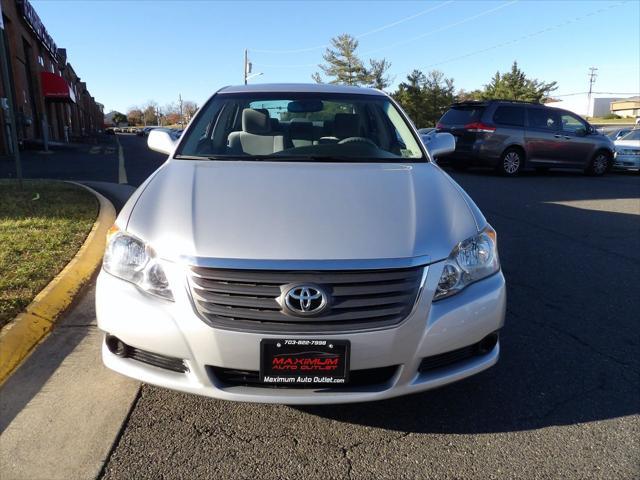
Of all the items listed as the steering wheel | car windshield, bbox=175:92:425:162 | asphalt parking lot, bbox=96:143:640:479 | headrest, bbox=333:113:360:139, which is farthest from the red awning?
asphalt parking lot, bbox=96:143:640:479

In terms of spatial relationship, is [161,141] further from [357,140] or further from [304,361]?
[304,361]

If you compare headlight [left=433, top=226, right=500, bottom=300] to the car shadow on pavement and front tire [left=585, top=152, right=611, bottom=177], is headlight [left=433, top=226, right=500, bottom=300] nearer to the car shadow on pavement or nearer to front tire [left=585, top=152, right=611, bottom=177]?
the car shadow on pavement

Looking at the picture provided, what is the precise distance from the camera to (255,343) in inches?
83.3

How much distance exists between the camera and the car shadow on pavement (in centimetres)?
260

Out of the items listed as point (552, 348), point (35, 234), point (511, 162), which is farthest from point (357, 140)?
point (511, 162)

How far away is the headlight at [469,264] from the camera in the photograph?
7.55 ft

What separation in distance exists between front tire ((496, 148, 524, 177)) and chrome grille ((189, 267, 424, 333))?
11.5m

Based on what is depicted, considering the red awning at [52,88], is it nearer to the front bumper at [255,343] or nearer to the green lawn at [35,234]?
the green lawn at [35,234]

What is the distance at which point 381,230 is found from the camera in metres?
2.37

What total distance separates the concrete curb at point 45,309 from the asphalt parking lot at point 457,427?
0.87 meters

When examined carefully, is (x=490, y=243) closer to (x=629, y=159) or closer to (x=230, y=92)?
(x=230, y=92)

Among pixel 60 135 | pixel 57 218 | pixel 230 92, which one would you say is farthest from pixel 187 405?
pixel 60 135

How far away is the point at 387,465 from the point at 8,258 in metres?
3.70

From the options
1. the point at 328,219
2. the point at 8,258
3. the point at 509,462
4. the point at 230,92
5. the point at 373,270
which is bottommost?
the point at 509,462
